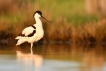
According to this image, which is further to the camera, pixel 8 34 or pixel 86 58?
pixel 8 34

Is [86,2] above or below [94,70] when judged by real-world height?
above

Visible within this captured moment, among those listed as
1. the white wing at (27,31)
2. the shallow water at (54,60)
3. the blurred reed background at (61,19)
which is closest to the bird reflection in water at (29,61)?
the shallow water at (54,60)

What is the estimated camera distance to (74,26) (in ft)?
57.9

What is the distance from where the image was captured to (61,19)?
706 inches

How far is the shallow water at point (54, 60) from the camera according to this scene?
10.6m

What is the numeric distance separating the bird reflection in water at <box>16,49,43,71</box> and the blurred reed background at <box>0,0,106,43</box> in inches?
147

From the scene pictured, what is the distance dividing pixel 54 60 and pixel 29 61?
0.59 m

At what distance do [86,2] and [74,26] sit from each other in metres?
1.56

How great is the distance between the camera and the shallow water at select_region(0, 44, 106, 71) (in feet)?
34.8

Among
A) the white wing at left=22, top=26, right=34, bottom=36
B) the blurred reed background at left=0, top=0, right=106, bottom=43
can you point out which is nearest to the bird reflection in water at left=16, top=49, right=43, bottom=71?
the white wing at left=22, top=26, right=34, bottom=36

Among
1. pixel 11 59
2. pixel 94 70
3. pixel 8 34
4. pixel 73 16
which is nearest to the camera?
pixel 94 70

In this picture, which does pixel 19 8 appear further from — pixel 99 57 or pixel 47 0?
pixel 99 57

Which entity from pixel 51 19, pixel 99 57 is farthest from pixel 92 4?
pixel 99 57

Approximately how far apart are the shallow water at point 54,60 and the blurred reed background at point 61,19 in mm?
2328
